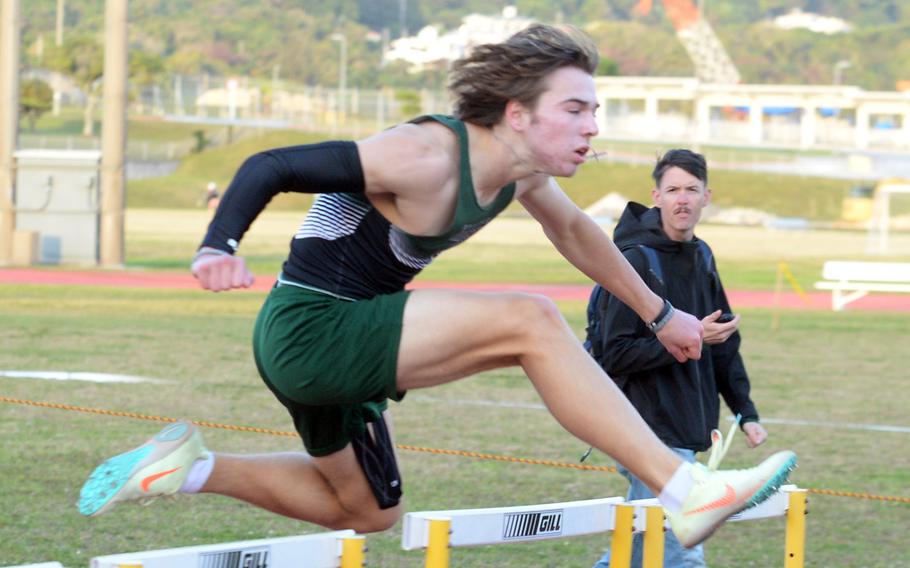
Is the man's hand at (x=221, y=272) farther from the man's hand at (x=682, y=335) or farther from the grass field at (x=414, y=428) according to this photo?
the grass field at (x=414, y=428)

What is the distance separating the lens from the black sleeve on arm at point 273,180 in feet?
12.9

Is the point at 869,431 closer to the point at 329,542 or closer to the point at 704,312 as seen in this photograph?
the point at 704,312

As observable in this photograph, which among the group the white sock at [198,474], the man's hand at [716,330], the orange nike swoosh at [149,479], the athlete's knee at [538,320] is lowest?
the white sock at [198,474]

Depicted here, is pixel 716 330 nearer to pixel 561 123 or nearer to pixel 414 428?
pixel 561 123

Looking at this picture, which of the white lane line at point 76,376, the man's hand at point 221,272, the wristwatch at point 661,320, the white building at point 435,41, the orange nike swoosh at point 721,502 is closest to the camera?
the man's hand at point 221,272

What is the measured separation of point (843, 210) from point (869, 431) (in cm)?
5934

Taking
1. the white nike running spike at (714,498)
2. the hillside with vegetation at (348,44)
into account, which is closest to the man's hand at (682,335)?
the white nike running spike at (714,498)

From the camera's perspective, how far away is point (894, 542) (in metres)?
7.45

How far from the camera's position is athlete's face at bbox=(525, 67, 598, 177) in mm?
4277

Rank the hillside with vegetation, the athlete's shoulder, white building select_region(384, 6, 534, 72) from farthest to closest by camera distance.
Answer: white building select_region(384, 6, 534, 72) → the hillside with vegetation → the athlete's shoulder

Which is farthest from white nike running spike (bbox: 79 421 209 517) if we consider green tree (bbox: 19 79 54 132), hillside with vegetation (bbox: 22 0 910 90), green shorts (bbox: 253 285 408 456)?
hillside with vegetation (bbox: 22 0 910 90)

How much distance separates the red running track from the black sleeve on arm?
17970 mm

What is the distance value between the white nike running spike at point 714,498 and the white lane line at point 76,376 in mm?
8491

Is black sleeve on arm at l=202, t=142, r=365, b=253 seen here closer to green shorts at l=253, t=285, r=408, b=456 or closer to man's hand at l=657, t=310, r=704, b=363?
green shorts at l=253, t=285, r=408, b=456
